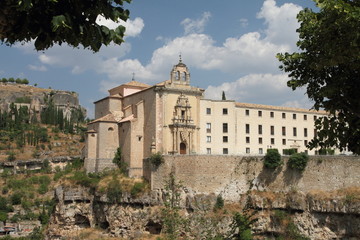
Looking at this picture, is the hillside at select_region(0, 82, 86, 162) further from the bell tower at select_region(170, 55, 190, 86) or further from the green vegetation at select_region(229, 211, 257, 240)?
the green vegetation at select_region(229, 211, 257, 240)

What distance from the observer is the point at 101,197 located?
45500 millimetres

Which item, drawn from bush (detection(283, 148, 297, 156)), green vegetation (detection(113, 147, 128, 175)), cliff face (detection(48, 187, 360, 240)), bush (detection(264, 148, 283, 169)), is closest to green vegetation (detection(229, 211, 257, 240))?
cliff face (detection(48, 187, 360, 240))

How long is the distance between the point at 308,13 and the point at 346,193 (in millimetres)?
29319

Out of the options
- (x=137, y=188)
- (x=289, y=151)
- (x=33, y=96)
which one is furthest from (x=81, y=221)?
(x=33, y=96)

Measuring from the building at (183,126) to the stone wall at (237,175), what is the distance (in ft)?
10.3

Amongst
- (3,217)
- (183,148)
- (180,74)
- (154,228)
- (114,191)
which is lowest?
(3,217)

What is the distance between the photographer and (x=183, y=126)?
44.8 metres

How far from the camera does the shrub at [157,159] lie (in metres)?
42.1

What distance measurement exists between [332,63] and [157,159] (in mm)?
33006

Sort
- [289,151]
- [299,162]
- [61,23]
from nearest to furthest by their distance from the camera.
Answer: [61,23] < [299,162] < [289,151]

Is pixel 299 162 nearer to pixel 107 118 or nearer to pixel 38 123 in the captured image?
pixel 107 118

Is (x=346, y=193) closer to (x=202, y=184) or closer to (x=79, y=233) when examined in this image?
(x=202, y=184)

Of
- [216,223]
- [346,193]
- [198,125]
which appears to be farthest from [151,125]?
[346,193]

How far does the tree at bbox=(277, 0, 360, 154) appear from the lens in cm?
930
